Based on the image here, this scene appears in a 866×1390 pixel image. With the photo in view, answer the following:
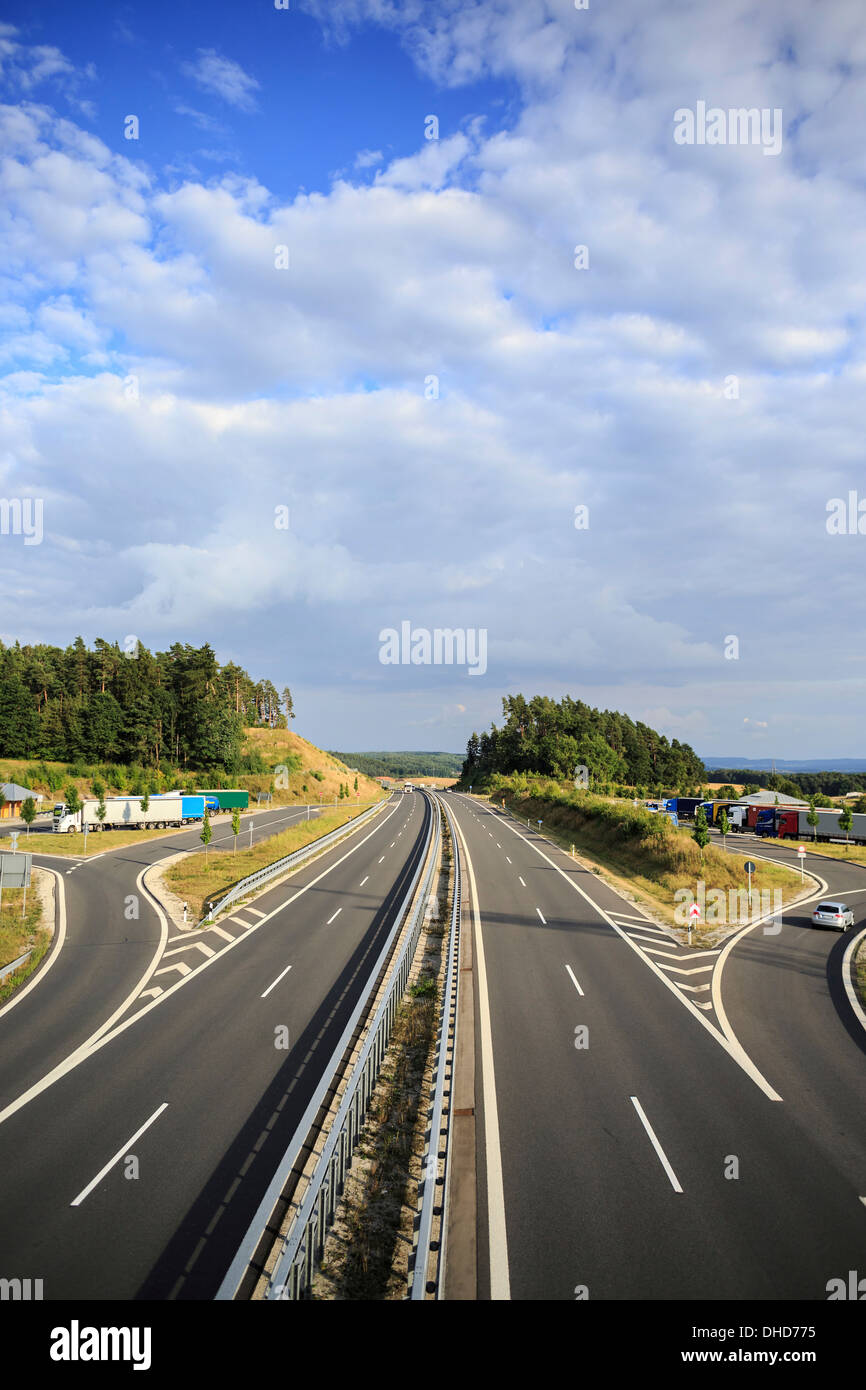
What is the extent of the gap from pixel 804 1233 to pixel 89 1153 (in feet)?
37.0

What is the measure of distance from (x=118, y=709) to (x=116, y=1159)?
102m

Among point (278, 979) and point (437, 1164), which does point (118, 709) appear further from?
point (437, 1164)

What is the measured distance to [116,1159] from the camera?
34.5 ft

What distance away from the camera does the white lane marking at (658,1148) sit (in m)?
9.96

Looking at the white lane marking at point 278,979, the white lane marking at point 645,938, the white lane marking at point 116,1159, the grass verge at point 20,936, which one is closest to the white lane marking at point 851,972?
the white lane marking at point 645,938

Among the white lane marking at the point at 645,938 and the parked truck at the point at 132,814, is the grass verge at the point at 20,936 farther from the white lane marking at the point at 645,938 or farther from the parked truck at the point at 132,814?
the parked truck at the point at 132,814

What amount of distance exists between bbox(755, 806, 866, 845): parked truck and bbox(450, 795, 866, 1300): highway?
42272 mm

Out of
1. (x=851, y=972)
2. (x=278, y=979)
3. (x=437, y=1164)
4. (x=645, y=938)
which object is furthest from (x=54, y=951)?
(x=851, y=972)

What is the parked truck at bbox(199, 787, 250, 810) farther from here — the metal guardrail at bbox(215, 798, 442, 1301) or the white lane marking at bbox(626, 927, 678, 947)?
the metal guardrail at bbox(215, 798, 442, 1301)

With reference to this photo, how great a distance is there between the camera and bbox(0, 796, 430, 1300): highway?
842 centimetres

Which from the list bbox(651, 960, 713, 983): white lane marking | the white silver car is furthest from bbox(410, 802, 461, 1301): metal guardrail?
the white silver car

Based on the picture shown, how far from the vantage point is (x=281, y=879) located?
117 ft
